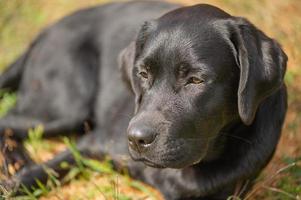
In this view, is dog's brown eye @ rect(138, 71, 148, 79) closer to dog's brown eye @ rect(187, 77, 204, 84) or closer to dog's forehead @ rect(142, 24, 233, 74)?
dog's forehead @ rect(142, 24, 233, 74)

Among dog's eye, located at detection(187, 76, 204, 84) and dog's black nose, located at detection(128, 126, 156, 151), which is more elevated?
dog's eye, located at detection(187, 76, 204, 84)

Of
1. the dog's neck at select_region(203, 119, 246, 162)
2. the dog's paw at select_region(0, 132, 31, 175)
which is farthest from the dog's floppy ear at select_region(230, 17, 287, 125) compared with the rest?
the dog's paw at select_region(0, 132, 31, 175)

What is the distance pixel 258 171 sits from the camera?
3693mm

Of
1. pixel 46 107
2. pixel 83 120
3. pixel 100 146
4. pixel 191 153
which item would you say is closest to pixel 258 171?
pixel 191 153

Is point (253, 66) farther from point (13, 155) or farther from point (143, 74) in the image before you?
point (13, 155)

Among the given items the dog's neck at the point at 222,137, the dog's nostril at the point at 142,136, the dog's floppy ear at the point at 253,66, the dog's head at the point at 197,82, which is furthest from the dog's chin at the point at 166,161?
the dog's floppy ear at the point at 253,66

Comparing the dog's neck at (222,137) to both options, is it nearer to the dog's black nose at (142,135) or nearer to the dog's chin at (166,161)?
the dog's chin at (166,161)

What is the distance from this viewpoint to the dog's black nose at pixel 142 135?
3121 millimetres

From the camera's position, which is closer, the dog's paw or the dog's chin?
the dog's chin

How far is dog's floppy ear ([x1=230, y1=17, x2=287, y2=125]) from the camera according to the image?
10.7 ft

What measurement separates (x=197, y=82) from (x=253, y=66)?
0.29 meters

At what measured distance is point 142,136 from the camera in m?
3.12

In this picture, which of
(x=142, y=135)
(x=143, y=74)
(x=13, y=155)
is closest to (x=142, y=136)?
(x=142, y=135)

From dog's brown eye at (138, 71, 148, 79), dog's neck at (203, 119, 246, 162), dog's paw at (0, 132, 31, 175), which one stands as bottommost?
dog's paw at (0, 132, 31, 175)
